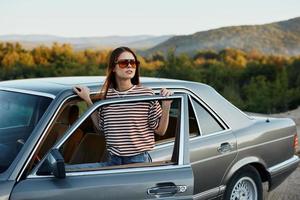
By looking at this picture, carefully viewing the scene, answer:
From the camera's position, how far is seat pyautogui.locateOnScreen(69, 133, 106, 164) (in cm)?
383

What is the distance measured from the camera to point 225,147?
4.48m

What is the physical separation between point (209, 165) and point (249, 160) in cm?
56

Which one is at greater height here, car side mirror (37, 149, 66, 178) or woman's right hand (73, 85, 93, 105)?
woman's right hand (73, 85, 93, 105)

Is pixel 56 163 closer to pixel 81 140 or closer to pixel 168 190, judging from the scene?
pixel 168 190

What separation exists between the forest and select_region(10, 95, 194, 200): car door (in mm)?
32032

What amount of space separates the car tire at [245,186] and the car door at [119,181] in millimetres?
1341

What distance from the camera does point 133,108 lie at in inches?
136

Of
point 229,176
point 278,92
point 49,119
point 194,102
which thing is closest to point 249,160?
point 229,176

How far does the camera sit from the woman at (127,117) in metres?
3.44

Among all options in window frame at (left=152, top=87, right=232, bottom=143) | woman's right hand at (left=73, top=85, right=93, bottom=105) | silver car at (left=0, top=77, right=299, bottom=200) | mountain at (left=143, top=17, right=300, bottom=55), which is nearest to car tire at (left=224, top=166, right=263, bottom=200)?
silver car at (left=0, top=77, right=299, bottom=200)

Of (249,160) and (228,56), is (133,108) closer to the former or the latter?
(249,160)

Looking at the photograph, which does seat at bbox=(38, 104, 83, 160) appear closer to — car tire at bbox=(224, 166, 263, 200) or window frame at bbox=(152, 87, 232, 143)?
window frame at bbox=(152, 87, 232, 143)

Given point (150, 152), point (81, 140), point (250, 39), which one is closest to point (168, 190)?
point (150, 152)

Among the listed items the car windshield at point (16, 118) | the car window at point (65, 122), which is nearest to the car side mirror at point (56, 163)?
the car windshield at point (16, 118)
